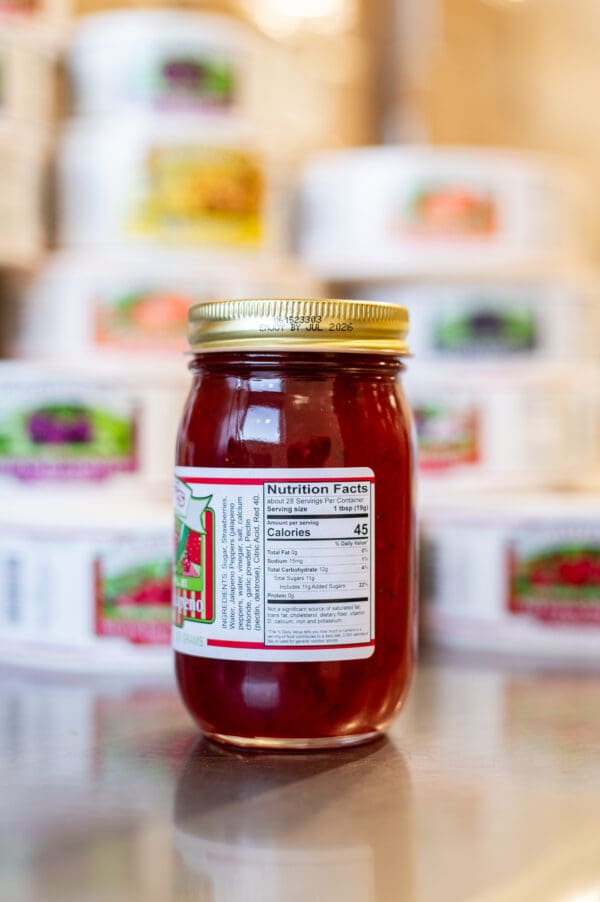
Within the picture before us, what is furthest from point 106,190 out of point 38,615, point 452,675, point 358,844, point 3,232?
point 358,844

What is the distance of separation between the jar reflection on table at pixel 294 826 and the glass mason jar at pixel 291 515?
0.03m

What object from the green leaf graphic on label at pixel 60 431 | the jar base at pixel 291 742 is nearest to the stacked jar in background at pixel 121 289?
the green leaf graphic on label at pixel 60 431

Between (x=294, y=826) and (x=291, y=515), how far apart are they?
0.17 metres

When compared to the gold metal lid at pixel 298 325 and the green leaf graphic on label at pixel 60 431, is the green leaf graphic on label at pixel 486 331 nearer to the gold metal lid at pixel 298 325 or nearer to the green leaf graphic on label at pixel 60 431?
the green leaf graphic on label at pixel 60 431

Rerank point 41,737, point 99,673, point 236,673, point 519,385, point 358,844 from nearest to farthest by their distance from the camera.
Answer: point 358,844, point 236,673, point 41,737, point 99,673, point 519,385

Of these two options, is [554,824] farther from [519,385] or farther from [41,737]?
[519,385]

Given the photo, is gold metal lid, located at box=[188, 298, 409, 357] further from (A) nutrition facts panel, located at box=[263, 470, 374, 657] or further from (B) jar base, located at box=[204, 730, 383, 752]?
(B) jar base, located at box=[204, 730, 383, 752]

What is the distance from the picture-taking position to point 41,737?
0.85 m

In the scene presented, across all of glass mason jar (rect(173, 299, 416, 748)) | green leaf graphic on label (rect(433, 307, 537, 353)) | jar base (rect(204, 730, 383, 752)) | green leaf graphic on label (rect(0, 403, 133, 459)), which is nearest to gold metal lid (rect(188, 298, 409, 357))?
glass mason jar (rect(173, 299, 416, 748))

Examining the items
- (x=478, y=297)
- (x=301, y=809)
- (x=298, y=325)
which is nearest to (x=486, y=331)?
A: (x=478, y=297)

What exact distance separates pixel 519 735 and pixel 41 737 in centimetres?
33

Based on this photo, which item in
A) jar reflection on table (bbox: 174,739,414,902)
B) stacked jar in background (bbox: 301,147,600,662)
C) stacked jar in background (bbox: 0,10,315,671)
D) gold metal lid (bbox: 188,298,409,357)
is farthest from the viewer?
stacked jar in background (bbox: 301,147,600,662)

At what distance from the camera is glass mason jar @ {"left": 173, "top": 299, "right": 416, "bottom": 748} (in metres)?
0.72

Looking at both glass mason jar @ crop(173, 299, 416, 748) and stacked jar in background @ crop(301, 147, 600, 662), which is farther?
stacked jar in background @ crop(301, 147, 600, 662)
